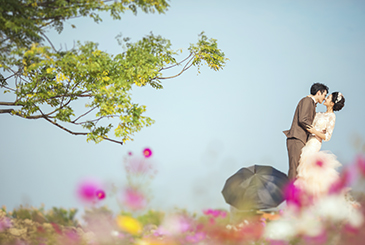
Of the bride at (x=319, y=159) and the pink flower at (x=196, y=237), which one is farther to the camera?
the bride at (x=319, y=159)

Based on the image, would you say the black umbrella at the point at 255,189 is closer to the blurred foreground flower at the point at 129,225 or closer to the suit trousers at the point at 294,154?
the suit trousers at the point at 294,154

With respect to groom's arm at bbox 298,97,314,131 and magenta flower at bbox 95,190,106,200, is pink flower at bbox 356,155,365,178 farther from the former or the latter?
magenta flower at bbox 95,190,106,200

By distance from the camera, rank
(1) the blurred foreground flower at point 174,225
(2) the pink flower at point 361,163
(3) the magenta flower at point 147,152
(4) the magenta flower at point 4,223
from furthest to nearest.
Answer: (3) the magenta flower at point 147,152
(4) the magenta flower at point 4,223
(1) the blurred foreground flower at point 174,225
(2) the pink flower at point 361,163

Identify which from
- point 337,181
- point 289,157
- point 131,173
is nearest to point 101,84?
point 131,173

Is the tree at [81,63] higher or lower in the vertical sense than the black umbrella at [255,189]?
higher

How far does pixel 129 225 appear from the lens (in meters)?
5.22

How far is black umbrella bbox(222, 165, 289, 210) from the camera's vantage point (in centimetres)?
521

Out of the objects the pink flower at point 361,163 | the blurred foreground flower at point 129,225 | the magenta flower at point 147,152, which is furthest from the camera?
the magenta flower at point 147,152

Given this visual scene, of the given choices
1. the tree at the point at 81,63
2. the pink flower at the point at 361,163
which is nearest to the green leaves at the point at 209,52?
the tree at the point at 81,63

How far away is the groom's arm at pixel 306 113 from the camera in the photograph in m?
6.09

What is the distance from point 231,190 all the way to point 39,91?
4.14m

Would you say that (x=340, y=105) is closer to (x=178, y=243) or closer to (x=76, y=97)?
(x=178, y=243)

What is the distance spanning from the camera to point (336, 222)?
4.62m

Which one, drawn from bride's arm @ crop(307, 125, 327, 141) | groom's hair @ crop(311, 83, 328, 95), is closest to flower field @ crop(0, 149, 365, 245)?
bride's arm @ crop(307, 125, 327, 141)
